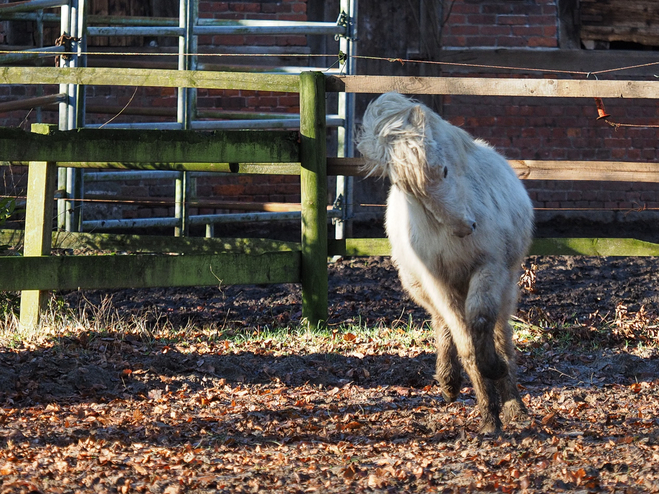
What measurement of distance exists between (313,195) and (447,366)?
68.7 inches

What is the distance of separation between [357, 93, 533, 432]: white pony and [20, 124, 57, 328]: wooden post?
2.47 metres

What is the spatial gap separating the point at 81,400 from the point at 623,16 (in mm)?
8075

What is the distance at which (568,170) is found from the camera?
6.11 m

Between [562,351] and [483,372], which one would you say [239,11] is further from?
[483,372]

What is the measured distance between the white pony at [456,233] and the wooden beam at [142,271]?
4.49 ft

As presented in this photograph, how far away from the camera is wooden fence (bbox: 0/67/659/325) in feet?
17.4

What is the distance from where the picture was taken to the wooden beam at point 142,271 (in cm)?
519

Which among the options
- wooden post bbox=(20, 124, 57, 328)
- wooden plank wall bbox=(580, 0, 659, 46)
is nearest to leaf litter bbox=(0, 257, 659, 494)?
wooden post bbox=(20, 124, 57, 328)

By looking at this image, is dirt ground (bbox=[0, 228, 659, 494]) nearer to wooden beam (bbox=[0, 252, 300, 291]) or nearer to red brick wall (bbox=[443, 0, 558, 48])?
wooden beam (bbox=[0, 252, 300, 291])

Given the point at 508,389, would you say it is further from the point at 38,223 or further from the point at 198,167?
the point at 38,223

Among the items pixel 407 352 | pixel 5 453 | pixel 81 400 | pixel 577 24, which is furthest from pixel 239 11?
pixel 5 453

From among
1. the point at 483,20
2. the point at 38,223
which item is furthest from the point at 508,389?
the point at 483,20

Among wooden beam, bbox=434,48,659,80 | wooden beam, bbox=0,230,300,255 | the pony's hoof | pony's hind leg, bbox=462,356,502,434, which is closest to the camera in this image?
pony's hind leg, bbox=462,356,502,434

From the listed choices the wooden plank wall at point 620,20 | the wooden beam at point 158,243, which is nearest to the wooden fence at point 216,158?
the wooden beam at point 158,243
